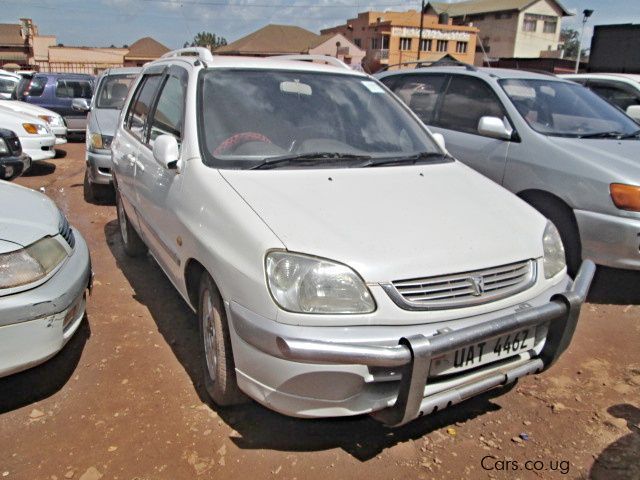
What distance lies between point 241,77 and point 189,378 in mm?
1865

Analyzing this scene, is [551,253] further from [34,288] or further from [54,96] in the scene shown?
[54,96]

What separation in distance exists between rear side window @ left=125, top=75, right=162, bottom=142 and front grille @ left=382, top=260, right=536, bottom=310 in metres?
2.60

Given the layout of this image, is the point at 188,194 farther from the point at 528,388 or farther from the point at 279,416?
the point at 528,388

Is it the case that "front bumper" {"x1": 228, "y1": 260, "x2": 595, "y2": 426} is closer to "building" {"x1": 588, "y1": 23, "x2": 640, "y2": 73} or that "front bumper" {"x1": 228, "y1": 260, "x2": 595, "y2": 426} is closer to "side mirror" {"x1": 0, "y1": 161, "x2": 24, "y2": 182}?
"side mirror" {"x1": 0, "y1": 161, "x2": 24, "y2": 182}

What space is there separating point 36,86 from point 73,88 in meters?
0.85

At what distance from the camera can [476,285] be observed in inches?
88.7

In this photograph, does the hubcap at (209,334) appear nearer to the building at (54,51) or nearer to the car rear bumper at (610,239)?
the car rear bumper at (610,239)

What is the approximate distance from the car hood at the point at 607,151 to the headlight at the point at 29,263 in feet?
12.5

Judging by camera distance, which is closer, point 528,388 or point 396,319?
point 396,319

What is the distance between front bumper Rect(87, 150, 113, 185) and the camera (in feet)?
21.8

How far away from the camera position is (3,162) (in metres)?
6.57

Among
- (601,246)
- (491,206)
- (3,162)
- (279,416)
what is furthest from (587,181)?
(3,162)

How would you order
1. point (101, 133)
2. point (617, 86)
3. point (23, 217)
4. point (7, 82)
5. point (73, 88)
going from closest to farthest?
1. point (23, 217)
2. point (101, 133)
3. point (617, 86)
4. point (73, 88)
5. point (7, 82)

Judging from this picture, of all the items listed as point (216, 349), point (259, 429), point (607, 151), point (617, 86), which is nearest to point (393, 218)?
point (216, 349)
